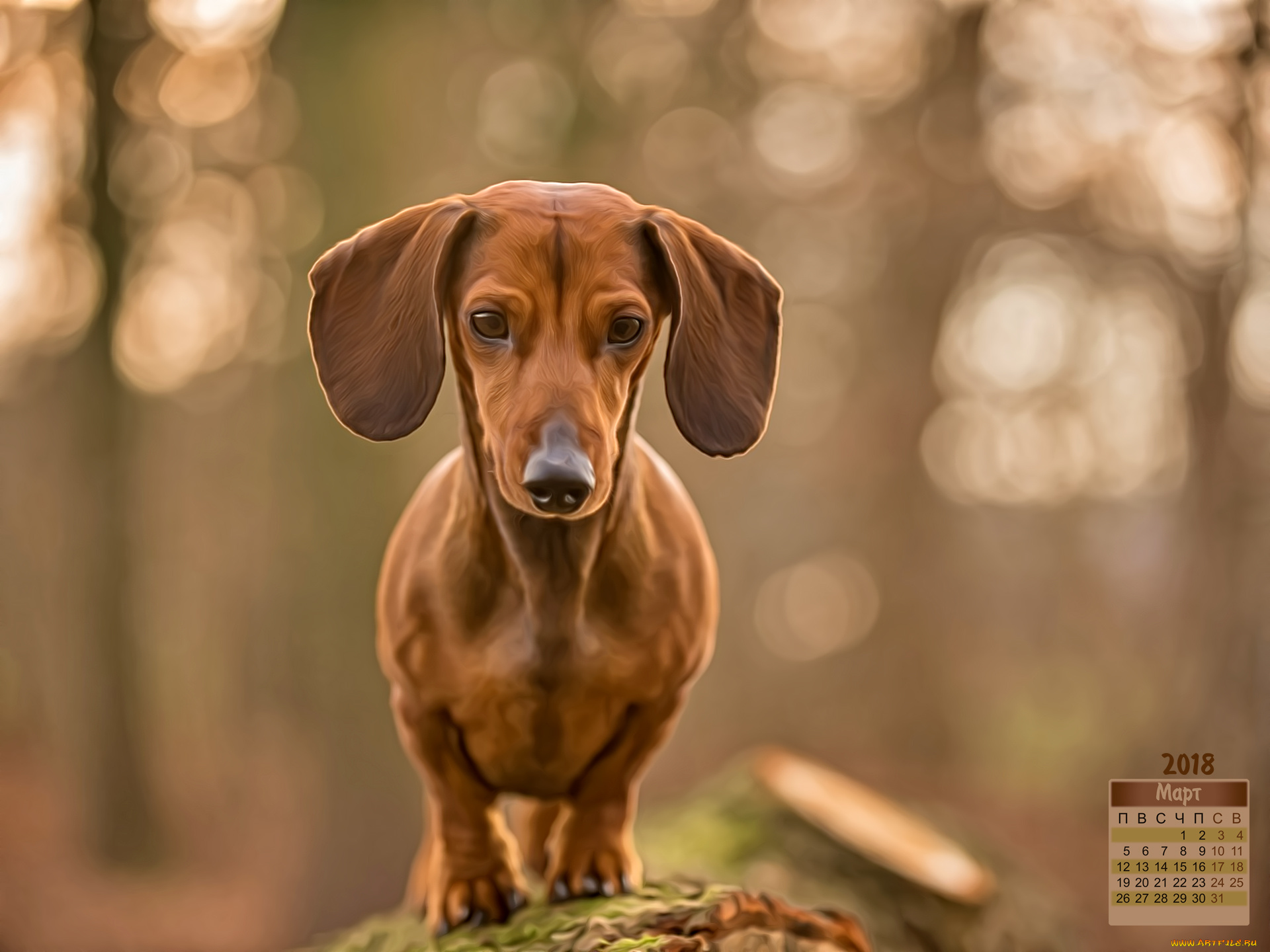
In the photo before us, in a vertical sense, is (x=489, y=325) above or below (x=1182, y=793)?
above

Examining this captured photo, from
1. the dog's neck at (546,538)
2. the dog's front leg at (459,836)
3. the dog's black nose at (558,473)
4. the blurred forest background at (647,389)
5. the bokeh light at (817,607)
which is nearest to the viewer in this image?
the dog's black nose at (558,473)

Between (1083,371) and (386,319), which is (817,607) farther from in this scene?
(386,319)

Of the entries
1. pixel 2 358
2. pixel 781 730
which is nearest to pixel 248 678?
pixel 2 358

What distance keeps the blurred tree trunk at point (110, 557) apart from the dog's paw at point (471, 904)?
3.86ft

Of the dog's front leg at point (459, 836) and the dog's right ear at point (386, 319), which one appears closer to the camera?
the dog's right ear at point (386, 319)

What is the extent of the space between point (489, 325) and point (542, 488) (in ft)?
0.88

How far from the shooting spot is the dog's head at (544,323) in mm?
1251

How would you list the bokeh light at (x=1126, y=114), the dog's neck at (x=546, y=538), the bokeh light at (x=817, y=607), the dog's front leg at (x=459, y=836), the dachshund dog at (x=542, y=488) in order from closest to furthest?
the dachshund dog at (x=542, y=488) → the dog's neck at (x=546, y=538) → the dog's front leg at (x=459, y=836) → the bokeh light at (x=1126, y=114) → the bokeh light at (x=817, y=607)

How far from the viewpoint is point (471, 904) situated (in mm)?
1597

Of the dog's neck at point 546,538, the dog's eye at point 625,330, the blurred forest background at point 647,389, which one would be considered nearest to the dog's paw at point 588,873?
the dog's neck at point 546,538

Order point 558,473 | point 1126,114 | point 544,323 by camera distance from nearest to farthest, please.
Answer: point 558,473 → point 544,323 → point 1126,114

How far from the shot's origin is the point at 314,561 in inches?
99.6

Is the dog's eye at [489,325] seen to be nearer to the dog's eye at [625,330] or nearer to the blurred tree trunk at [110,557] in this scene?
the dog's eye at [625,330]
